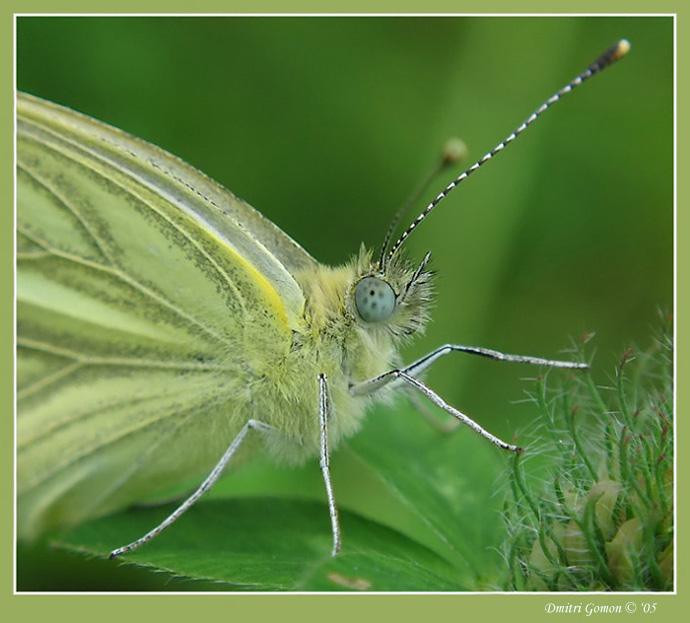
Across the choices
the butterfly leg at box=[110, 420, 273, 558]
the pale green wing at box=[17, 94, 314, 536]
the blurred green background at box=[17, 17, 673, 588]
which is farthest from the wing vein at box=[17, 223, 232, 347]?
the blurred green background at box=[17, 17, 673, 588]

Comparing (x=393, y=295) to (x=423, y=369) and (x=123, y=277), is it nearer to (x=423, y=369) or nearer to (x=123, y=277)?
(x=423, y=369)

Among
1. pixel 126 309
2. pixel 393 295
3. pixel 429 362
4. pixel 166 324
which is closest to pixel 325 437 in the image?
pixel 429 362

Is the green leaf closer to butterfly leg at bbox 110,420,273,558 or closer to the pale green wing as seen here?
butterfly leg at bbox 110,420,273,558

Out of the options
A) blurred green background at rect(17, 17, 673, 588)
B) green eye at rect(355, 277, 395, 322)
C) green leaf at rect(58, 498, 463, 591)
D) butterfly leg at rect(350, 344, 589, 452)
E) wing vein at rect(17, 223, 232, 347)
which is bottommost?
green leaf at rect(58, 498, 463, 591)

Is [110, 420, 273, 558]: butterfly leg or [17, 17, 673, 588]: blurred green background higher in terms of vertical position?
[17, 17, 673, 588]: blurred green background

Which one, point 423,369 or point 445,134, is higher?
point 445,134

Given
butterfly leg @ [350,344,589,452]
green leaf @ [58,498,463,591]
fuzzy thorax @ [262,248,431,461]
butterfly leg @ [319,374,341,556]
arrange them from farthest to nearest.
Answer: fuzzy thorax @ [262,248,431,461] → butterfly leg @ [350,344,589,452] → butterfly leg @ [319,374,341,556] → green leaf @ [58,498,463,591]
